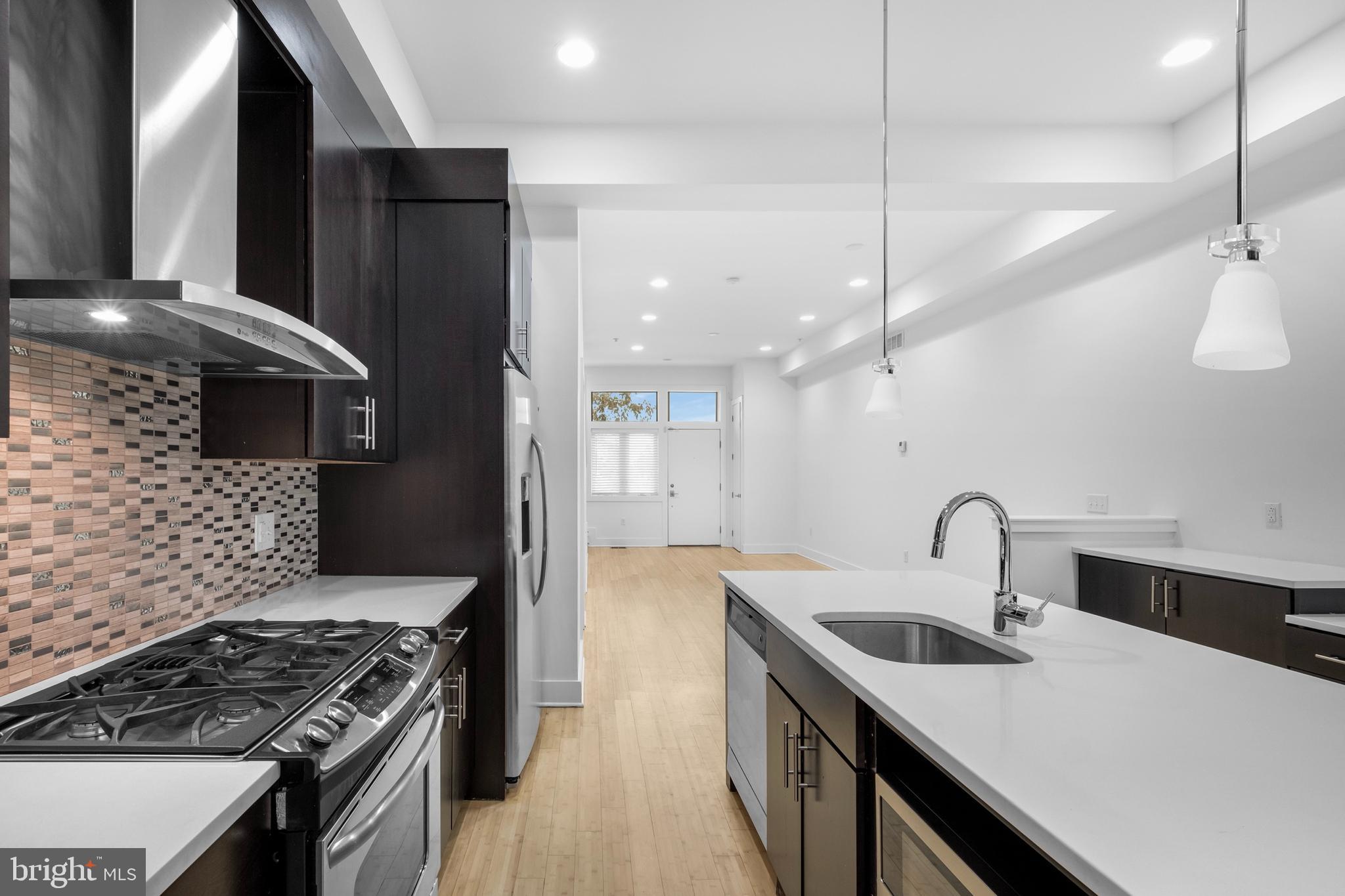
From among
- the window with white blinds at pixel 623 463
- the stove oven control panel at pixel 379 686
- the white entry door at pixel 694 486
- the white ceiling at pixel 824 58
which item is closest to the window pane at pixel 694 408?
the white entry door at pixel 694 486

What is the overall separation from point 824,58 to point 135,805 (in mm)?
3070

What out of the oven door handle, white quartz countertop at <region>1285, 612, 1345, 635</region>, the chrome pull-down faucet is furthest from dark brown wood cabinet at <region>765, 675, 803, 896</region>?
white quartz countertop at <region>1285, 612, 1345, 635</region>

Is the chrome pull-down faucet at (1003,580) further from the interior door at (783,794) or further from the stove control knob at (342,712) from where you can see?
the stove control knob at (342,712)

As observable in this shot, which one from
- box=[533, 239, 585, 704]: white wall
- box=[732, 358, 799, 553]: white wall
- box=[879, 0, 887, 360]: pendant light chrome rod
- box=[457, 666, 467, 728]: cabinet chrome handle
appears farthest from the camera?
box=[732, 358, 799, 553]: white wall

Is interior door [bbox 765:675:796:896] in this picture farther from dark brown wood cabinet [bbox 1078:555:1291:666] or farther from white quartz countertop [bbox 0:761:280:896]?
dark brown wood cabinet [bbox 1078:555:1291:666]

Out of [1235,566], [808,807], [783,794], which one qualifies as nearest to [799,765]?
[808,807]

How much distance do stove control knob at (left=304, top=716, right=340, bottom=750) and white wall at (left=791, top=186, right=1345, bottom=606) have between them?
342cm

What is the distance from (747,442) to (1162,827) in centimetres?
922

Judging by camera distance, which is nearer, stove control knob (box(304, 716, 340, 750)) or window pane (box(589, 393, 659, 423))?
stove control knob (box(304, 716, 340, 750))

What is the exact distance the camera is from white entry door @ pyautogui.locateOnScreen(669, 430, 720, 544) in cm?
1083

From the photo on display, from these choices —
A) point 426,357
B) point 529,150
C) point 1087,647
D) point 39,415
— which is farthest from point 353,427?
point 1087,647

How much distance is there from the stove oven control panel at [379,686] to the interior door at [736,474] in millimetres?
8603

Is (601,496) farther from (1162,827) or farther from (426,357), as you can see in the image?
(1162,827)

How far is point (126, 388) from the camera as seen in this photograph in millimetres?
1576
